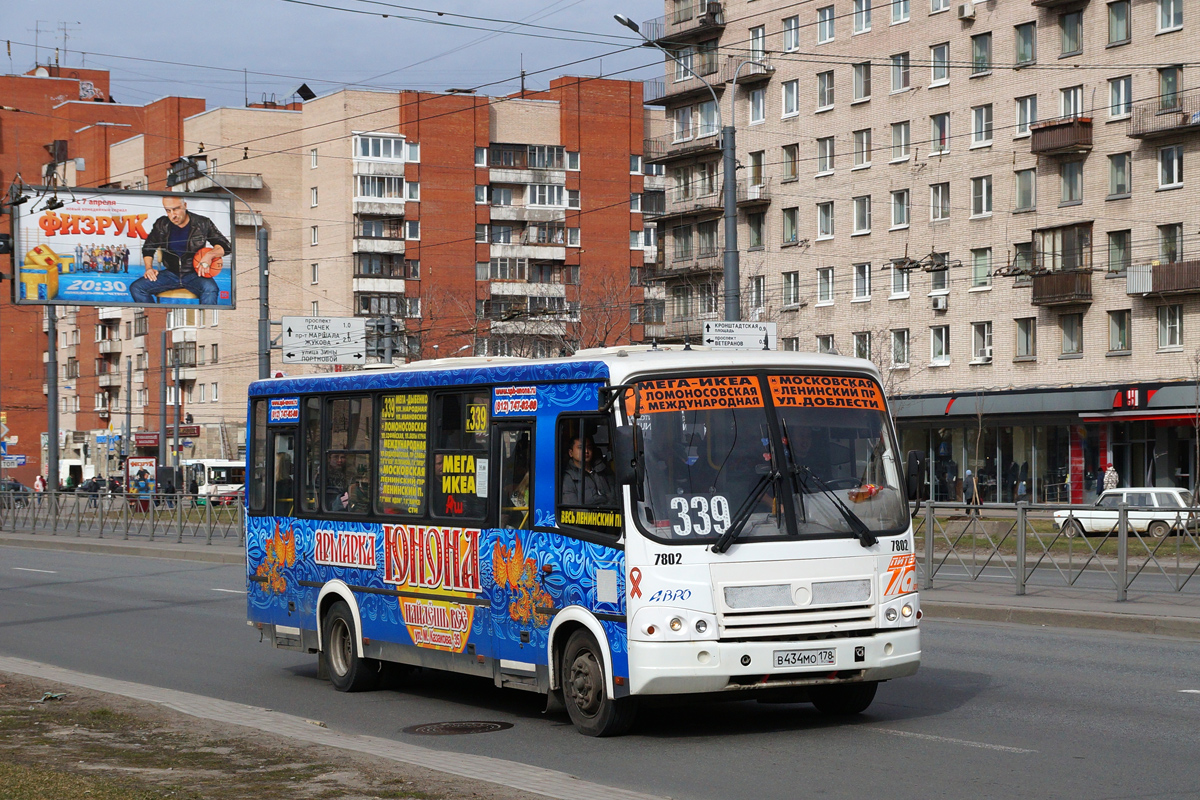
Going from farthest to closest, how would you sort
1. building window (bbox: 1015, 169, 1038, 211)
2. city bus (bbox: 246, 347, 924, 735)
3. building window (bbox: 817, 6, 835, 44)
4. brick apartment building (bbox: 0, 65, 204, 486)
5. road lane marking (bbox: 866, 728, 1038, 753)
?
brick apartment building (bbox: 0, 65, 204, 486)
building window (bbox: 817, 6, 835, 44)
building window (bbox: 1015, 169, 1038, 211)
city bus (bbox: 246, 347, 924, 735)
road lane marking (bbox: 866, 728, 1038, 753)

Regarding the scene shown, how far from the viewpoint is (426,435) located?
1152 cm

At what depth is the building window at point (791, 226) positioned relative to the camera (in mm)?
64562

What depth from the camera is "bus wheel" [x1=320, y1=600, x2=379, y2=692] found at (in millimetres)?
12258

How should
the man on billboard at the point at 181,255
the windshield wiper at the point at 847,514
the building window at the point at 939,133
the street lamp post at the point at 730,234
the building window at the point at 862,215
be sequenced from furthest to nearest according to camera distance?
the building window at the point at 862,215, the building window at the point at 939,133, the man on billboard at the point at 181,255, the street lamp post at the point at 730,234, the windshield wiper at the point at 847,514

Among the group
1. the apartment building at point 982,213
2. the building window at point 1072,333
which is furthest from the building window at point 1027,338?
the building window at point 1072,333

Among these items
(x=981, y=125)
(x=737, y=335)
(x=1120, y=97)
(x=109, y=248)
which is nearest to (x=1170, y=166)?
(x=1120, y=97)

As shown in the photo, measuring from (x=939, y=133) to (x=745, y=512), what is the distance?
50.8 meters

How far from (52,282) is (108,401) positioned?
7827cm

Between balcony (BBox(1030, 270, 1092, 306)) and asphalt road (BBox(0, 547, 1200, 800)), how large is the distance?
122ft

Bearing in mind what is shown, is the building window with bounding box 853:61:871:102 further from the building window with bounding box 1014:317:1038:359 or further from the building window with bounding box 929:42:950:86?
the building window with bounding box 1014:317:1038:359

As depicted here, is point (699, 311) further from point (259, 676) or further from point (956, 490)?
point (259, 676)

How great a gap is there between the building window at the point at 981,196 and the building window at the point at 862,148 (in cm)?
550

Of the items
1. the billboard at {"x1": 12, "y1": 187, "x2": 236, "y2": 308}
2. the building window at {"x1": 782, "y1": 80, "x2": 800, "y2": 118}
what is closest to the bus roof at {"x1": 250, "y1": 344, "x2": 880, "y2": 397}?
the billboard at {"x1": 12, "y1": 187, "x2": 236, "y2": 308}

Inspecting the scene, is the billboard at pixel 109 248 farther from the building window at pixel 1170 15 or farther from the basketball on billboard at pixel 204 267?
the building window at pixel 1170 15
